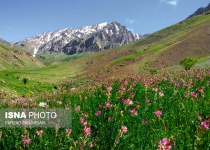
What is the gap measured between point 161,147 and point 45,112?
4253mm

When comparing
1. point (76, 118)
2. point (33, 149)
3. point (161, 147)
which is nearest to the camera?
point (161, 147)

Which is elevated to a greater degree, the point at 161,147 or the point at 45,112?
the point at 161,147

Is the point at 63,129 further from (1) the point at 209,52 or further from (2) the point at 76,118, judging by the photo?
(1) the point at 209,52

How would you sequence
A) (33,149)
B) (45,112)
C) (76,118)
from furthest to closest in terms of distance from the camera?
(45,112) < (76,118) < (33,149)

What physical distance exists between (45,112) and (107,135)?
221 centimetres

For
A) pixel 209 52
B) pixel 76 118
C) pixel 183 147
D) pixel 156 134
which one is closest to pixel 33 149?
pixel 76 118

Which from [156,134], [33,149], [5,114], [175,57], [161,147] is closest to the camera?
[161,147]

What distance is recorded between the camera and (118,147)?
3.83m

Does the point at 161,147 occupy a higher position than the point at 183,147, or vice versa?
the point at 161,147

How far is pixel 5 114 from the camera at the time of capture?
6.24 metres

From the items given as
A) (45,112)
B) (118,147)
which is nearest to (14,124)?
(45,112)

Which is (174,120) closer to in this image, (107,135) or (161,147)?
(107,135)

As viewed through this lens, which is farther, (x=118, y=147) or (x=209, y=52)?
(x=209, y=52)

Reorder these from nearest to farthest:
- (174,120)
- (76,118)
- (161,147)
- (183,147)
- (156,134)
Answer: (161,147) → (183,147) → (156,134) → (174,120) → (76,118)
